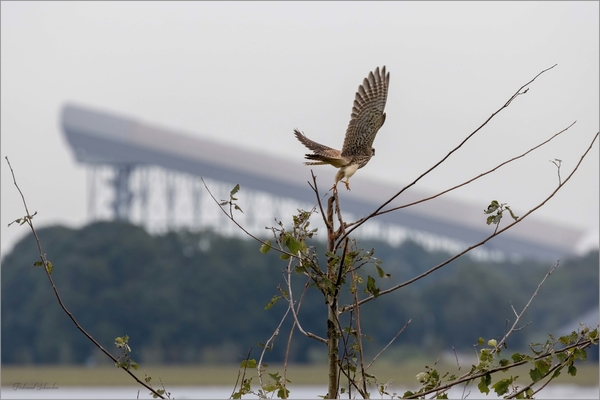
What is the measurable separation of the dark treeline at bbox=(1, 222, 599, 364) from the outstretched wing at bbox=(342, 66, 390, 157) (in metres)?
32.6

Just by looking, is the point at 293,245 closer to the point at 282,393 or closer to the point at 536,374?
the point at 282,393

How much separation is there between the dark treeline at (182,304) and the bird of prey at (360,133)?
32.6 m

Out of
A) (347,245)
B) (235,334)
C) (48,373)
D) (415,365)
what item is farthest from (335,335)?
(235,334)

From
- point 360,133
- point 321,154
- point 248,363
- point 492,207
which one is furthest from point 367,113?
point 248,363

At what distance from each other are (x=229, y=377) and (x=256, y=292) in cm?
1192

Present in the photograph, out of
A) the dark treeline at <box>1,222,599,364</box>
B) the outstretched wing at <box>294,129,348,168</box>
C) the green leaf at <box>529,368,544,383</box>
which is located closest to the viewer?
the green leaf at <box>529,368,544,383</box>

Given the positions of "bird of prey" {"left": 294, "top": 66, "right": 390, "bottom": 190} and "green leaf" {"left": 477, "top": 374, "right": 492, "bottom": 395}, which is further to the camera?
"bird of prey" {"left": 294, "top": 66, "right": 390, "bottom": 190}

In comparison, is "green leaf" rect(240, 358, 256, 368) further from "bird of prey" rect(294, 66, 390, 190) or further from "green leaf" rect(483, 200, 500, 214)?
"bird of prey" rect(294, 66, 390, 190)

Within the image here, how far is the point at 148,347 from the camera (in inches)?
1633

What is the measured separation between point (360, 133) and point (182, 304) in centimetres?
4008

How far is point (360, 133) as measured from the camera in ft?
14.2

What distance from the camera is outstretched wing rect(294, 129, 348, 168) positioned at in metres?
3.93

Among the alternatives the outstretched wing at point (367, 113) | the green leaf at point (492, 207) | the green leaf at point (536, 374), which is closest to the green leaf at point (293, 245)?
the green leaf at point (492, 207)

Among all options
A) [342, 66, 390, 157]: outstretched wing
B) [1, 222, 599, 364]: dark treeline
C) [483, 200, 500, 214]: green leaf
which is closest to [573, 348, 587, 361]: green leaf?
[483, 200, 500, 214]: green leaf
